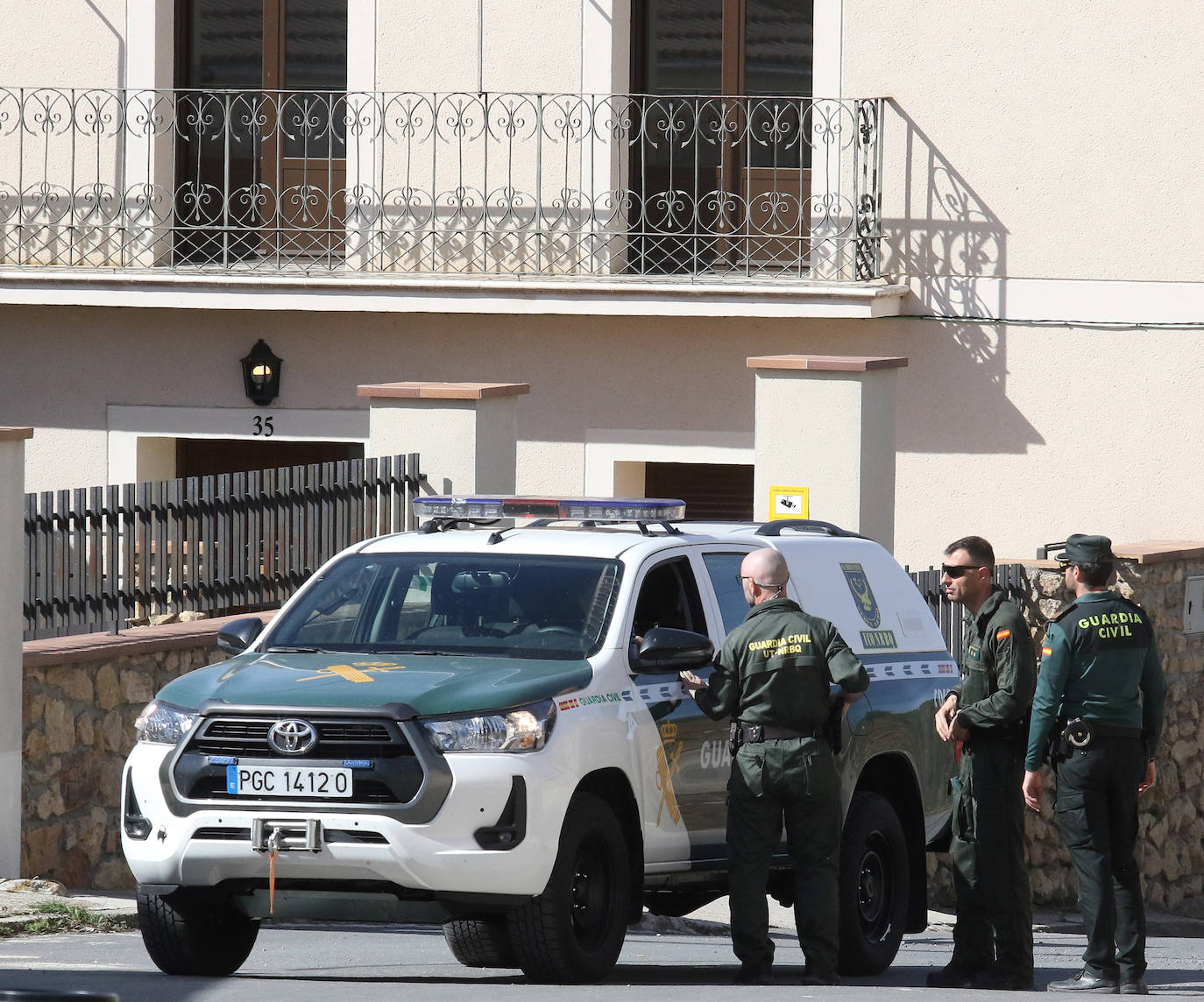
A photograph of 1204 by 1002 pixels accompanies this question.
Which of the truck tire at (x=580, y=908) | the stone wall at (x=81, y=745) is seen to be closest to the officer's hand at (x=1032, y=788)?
the truck tire at (x=580, y=908)

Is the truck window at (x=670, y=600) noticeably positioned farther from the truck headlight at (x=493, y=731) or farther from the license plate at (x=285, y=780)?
the license plate at (x=285, y=780)

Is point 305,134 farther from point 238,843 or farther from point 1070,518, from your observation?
point 238,843

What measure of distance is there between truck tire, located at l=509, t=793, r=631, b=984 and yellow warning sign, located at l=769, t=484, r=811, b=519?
616 centimetres

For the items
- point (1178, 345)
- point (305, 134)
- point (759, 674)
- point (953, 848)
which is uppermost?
point (305, 134)

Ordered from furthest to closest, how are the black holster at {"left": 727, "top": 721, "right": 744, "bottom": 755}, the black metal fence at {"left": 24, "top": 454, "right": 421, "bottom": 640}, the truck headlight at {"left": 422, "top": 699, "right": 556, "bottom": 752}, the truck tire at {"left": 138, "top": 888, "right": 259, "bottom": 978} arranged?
the black metal fence at {"left": 24, "top": 454, "right": 421, "bottom": 640} < the black holster at {"left": 727, "top": 721, "right": 744, "bottom": 755} < the truck tire at {"left": 138, "top": 888, "right": 259, "bottom": 978} < the truck headlight at {"left": 422, "top": 699, "right": 556, "bottom": 752}

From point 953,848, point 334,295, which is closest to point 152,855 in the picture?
point 953,848

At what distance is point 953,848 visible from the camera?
914cm

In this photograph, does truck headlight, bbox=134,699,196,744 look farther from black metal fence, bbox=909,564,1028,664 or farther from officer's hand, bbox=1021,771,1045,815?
black metal fence, bbox=909,564,1028,664

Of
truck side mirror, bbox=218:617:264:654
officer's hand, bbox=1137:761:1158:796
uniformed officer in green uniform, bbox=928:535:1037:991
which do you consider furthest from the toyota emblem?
officer's hand, bbox=1137:761:1158:796

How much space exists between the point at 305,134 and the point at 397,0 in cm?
132

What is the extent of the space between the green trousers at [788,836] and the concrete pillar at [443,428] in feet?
20.3

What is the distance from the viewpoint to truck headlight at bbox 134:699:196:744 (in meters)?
7.99

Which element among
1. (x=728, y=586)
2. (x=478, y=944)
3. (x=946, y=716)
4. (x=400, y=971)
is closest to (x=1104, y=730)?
(x=946, y=716)

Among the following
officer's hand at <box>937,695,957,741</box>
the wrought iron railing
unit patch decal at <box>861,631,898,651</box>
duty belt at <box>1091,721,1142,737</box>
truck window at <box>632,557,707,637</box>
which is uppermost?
the wrought iron railing
